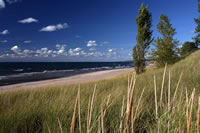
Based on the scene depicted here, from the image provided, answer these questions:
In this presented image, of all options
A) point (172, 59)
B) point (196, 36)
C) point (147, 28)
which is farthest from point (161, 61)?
point (196, 36)

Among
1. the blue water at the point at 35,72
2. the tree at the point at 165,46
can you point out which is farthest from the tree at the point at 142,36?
the blue water at the point at 35,72

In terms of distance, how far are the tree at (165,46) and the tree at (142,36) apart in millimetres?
2131

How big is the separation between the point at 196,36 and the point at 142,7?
50.8 ft

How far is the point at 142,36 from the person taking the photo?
1227 centimetres

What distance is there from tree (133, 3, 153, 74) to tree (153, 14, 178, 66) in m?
2.13

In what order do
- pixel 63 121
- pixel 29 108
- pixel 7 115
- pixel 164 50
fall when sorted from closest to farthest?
pixel 63 121, pixel 7 115, pixel 29 108, pixel 164 50

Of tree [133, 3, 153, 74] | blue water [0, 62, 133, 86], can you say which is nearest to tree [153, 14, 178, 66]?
tree [133, 3, 153, 74]

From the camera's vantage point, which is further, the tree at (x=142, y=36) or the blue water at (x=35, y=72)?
the blue water at (x=35, y=72)

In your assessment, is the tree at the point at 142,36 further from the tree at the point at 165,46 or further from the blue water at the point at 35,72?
the blue water at the point at 35,72

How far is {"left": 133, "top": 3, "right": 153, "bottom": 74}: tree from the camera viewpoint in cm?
1241

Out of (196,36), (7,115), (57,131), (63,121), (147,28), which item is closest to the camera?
(57,131)

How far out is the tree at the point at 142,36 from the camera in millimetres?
12414

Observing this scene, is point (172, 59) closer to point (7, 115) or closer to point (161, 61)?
point (161, 61)

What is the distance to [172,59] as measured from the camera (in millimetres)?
14266
